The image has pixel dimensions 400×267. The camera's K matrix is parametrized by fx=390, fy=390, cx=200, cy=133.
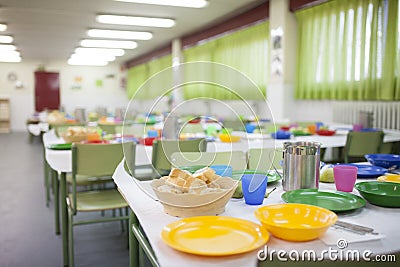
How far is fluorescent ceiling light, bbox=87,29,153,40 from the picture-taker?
8906 mm

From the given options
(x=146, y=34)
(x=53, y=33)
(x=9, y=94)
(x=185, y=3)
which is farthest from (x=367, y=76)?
(x=9, y=94)

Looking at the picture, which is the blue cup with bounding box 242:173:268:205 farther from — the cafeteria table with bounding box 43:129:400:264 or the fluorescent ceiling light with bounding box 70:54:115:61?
the fluorescent ceiling light with bounding box 70:54:115:61

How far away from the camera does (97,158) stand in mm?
2449

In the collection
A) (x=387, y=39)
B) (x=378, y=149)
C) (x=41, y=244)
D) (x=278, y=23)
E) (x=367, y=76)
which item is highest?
(x=278, y=23)

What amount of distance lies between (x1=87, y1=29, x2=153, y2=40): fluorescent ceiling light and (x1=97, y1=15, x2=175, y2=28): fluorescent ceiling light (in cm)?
→ 107

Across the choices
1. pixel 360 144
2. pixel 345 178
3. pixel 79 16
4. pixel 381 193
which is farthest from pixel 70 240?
pixel 79 16

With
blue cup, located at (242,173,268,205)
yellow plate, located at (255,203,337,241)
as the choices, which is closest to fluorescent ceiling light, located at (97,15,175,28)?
blue cup, located at (242,173,268,205)

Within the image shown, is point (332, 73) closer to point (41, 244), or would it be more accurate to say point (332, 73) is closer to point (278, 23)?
point (278, 23)

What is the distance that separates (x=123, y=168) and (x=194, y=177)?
0.79 metres

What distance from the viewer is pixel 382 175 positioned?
1.75 metres

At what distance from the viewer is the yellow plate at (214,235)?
95cm

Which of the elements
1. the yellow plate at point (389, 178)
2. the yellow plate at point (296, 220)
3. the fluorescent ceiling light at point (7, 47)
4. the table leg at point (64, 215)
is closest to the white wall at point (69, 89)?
the fluorescent ceiling light at point (7, 47)

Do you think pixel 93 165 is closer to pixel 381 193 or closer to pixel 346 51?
pixel 381 193

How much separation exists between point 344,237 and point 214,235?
34 centimetres
